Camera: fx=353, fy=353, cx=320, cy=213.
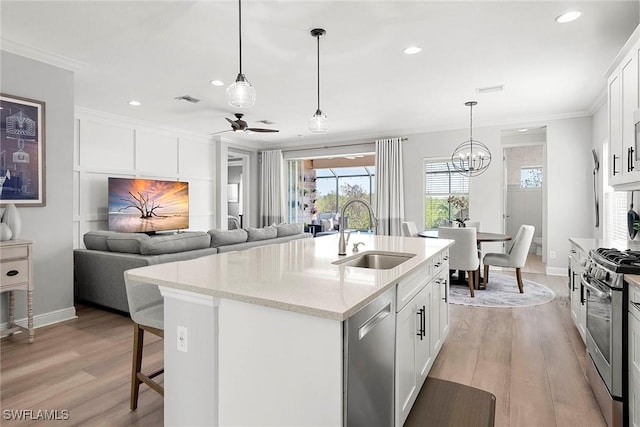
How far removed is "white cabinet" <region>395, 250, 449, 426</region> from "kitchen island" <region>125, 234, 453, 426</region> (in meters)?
0.02

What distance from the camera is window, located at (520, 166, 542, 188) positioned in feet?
27.3

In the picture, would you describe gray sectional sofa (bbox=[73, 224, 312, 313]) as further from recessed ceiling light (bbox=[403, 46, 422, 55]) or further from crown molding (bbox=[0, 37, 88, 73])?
recessed ceiling light (bbox=[403, 46, 422, 55])

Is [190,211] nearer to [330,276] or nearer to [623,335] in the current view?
[330,276]

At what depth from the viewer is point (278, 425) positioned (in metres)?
1.36

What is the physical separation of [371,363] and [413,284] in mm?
654

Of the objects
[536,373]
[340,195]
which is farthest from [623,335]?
[340,195]

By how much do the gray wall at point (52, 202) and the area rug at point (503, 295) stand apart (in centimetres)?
436

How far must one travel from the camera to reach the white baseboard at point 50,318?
3303mm

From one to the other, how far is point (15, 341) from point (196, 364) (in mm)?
2624

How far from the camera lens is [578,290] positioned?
3.10 m

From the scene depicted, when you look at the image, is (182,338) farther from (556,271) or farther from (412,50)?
(556,271)

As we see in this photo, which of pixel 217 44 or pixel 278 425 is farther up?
pixel 217 44

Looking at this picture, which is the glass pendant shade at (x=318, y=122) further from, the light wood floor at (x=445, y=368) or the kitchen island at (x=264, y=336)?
the light wood floor at (x=445, y=368)

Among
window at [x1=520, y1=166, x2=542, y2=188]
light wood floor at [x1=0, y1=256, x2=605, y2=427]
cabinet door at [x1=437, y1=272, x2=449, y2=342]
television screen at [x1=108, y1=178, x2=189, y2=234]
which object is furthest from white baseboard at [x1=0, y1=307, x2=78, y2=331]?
window at [x1=520, y1=166, x2=542, y2=188]
